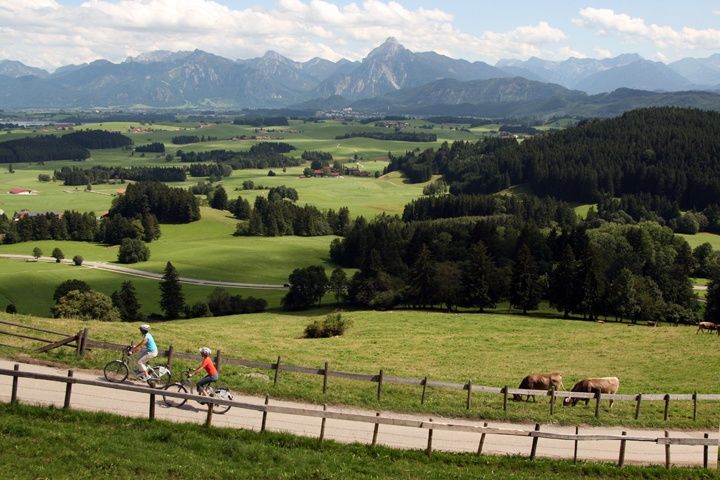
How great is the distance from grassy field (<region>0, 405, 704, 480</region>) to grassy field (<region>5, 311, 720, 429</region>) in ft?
20.4

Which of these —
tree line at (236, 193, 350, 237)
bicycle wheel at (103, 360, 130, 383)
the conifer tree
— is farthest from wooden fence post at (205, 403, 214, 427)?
tree line at (236, 193, 350, 237)

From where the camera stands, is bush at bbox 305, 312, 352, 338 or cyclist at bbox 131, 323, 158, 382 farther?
bush at bbox 305, 312, 352, 338

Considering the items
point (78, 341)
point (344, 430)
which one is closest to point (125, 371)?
point (78, 341)

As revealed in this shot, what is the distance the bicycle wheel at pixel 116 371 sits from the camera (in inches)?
1121

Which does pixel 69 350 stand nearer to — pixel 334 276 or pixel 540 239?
pixel 334 276

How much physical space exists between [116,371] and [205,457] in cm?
981

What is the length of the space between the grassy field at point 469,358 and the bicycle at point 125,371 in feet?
6.85

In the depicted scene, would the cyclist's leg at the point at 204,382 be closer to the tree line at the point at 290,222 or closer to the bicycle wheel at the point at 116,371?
the bicycle wheel at the point at 116,371

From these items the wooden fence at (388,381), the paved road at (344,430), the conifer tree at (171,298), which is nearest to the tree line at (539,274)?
the conifer tree at (171,298)

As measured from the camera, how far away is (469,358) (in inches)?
1847

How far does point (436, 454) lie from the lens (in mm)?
23828

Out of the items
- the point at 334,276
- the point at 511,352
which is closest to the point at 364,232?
the point at 334,276

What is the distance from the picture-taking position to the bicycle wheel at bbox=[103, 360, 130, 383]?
2847cm

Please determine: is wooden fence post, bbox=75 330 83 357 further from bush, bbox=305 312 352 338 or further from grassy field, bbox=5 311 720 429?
bush, bbox=305 312 352 338
